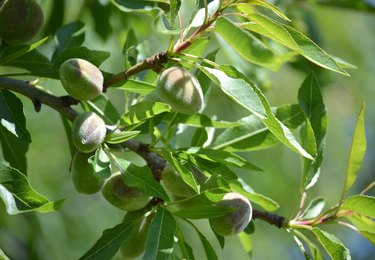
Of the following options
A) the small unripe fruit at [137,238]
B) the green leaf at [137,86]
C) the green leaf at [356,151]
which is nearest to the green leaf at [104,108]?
the green leaf at [137,86]

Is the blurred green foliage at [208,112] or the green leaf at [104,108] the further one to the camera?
the blurred green foliage at [208,112]

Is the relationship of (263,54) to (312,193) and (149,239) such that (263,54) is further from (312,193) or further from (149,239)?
(312,193)

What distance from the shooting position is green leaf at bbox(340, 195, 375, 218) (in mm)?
1230

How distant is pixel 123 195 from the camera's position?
4.01ft

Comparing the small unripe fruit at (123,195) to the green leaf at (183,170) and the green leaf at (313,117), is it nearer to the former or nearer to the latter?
the green leaf at (183,170)

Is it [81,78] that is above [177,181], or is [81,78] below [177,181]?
above

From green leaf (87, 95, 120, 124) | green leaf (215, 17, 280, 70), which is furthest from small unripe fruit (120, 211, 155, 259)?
green leaf (215, 17, 280, 70)

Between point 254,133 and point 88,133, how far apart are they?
0.40 m

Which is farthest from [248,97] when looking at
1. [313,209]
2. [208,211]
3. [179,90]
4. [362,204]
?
[313,209]

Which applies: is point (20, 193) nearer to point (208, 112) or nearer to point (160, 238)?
point (160, 238)

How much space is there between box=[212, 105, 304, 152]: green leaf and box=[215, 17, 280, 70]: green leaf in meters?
0.11

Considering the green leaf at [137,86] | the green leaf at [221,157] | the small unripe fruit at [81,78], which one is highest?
the small unripe fruit at [81,78]

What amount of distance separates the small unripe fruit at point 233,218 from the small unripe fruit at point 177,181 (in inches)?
2.4

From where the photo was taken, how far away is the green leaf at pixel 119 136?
1215 mm
